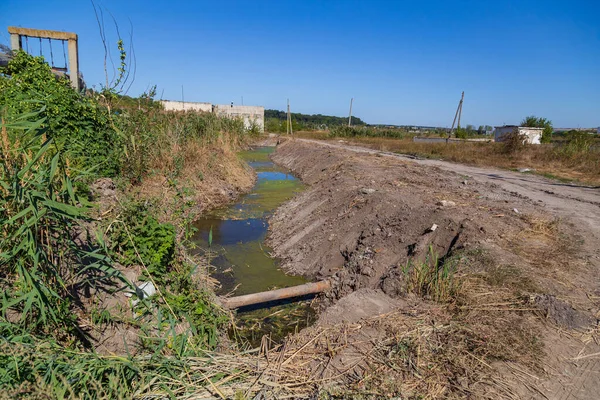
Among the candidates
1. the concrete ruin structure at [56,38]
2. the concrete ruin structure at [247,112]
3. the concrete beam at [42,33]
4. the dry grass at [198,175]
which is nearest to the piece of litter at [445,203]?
the dry grass at [198,175]

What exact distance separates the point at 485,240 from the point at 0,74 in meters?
9.61

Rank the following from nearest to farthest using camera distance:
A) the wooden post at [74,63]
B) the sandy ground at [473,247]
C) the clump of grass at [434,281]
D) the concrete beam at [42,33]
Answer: the sandy ground at [473,247]
the clump of grass at [434,281]
the concrete beam at [42,33]
the wooden post at [74,63]

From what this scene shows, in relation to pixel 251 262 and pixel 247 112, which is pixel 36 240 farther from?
pixel 247 112

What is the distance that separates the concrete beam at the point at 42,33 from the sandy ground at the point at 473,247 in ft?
23.4

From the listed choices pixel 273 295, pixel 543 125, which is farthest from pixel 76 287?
pixel 543 125

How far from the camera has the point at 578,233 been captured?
523cm

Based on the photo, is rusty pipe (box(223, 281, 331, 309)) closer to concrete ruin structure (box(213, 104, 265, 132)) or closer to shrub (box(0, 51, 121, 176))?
shrub (box(0, 51, 121, 176))

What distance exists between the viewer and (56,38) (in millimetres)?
8492

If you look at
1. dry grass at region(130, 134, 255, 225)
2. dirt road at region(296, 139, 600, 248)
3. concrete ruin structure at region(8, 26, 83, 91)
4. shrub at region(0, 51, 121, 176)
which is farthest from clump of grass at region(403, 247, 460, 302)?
concrete ruin structure at region(8, 26, 83, 91)

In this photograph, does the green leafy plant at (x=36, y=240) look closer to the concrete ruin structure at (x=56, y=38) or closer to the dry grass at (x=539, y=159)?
the concrete ruin structure at (x=56, y=38)

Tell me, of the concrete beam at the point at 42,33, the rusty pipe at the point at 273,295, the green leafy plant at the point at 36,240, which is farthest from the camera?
the concrete beam at the point at 42,33

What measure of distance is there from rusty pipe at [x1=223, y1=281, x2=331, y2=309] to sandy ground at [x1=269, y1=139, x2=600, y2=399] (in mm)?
188

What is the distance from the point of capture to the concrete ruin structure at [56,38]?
8281 mm

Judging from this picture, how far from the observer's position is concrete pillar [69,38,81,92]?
28.1 feet
